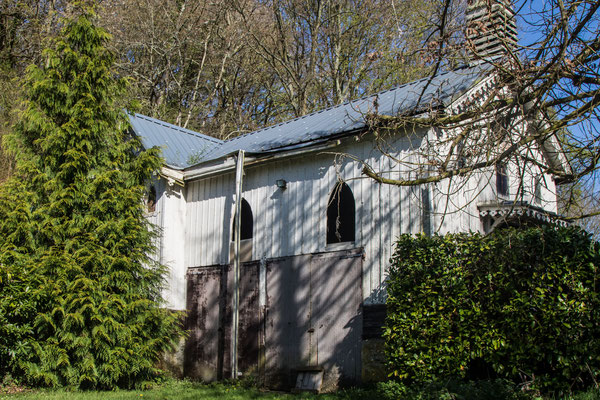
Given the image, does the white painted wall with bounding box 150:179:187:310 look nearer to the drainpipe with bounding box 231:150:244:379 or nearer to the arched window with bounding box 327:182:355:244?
the drainpipe with bounding box 231:150:244:379

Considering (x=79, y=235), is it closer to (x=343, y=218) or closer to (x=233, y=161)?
(x=233, y=161)

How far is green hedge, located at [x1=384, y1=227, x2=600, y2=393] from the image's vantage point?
23.5ft

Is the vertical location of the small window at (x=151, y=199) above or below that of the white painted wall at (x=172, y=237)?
above

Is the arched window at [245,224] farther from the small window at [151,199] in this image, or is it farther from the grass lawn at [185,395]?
the grass lawn at [185,395]

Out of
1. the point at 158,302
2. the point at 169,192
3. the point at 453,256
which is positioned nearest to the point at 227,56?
the point at 169,192

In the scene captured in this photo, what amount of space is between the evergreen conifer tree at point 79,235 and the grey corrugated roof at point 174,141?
1.91 meters

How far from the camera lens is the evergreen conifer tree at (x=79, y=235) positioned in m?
10.6

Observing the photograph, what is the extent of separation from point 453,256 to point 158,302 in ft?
22.2

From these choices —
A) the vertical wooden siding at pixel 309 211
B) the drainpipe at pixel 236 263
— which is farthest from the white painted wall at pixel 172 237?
the drainpipe at pixel 236 263

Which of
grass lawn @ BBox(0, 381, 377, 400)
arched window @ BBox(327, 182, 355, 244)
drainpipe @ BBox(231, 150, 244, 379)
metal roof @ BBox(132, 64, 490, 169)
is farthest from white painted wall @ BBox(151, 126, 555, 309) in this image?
grass lawn @ BBox(0, 381, 377, 400)

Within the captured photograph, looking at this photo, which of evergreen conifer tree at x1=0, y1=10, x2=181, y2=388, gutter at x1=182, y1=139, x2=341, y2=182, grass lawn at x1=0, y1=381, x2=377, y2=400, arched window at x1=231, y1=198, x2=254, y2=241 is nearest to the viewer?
grass lawn at x1=0, y1=381, x2=377, y2=400

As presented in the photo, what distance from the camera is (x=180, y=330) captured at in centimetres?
1268

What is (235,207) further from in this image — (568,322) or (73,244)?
(568,322)

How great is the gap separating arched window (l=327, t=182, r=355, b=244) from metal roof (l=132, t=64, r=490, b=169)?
1.21m
